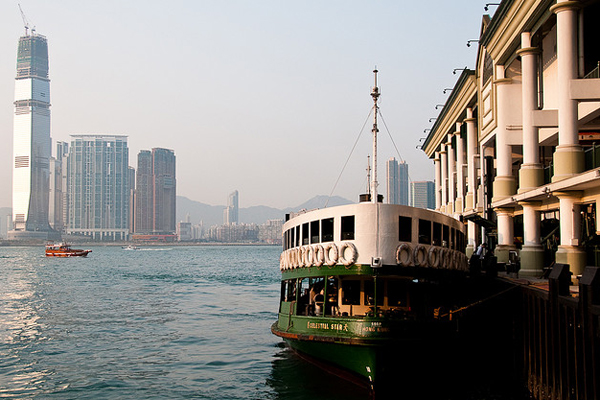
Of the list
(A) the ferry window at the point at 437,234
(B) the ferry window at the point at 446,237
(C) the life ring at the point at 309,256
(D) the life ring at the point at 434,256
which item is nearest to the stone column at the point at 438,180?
(B) the ferry window at the point at 446,237

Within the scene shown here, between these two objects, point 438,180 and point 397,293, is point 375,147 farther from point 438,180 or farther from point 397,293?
point 438,180

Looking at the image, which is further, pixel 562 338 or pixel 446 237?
pixel 446 237

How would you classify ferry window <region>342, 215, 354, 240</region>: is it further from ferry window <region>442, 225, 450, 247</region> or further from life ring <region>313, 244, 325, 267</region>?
ferry window <region>442, 225, 450, 247</region>

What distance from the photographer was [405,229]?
2097cm

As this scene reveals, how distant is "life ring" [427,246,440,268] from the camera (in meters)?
21.3

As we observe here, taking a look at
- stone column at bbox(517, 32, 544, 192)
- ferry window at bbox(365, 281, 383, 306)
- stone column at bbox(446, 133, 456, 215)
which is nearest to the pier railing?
ferry window at bbox(365, 281, 383, 306)

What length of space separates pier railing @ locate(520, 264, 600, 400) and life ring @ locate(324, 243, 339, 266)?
6413 mm

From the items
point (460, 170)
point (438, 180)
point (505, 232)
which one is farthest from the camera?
point (438, 180)

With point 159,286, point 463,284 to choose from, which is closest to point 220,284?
point 159,286

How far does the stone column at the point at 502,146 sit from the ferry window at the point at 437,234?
41.1ft

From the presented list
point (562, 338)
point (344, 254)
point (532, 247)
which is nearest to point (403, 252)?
point (344, 254)

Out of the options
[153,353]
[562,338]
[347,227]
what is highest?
[347,227]

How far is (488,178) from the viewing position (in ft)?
122

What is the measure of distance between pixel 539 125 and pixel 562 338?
13.4 meters
